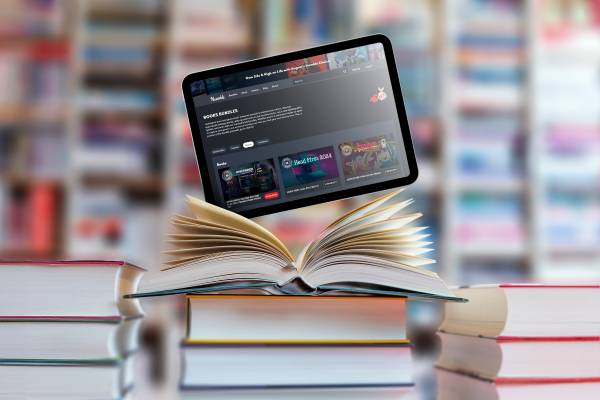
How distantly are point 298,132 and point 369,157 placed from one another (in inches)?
2.9

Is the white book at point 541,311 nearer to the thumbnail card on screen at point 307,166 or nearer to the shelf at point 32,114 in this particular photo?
the thumbnail card on screen at point 307,166

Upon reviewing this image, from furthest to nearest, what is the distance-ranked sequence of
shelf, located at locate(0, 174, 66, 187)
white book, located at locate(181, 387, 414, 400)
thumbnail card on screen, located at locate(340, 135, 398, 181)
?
shelf, located at locate(0, 174, 66, 187) → thumbnail card on screen, located at locate(340, 135, 398, 181) → white book, located at locate(181, 387, 414, 400)

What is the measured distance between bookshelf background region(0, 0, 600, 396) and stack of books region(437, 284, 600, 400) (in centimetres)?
213

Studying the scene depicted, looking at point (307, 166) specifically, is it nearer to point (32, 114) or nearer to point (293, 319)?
point (293, 319)

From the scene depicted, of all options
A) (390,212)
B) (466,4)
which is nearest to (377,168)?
(390,212)

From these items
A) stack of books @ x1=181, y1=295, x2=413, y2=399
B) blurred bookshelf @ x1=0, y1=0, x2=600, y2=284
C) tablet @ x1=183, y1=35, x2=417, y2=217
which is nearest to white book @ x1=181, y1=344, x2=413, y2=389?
stack of books @ x1=181, y1=295, x2=413, y2=399

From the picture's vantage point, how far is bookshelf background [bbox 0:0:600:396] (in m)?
2.75

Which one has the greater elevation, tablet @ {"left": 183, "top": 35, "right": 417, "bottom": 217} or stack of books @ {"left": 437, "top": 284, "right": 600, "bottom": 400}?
tablet @ {"left": 183, "top": 35, "right": 417, "bottom": 217}

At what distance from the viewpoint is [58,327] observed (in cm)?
57

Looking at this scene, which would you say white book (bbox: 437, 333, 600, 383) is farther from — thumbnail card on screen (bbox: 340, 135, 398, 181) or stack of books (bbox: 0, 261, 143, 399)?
stack of books (bbox: 0, 261, 143, 399)

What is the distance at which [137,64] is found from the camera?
111 inches

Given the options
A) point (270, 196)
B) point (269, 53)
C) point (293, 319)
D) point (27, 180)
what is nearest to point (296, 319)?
point (293, 319)

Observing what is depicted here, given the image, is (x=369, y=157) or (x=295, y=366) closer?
(x=295, y=366)

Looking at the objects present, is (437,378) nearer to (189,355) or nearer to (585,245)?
(189,355)
